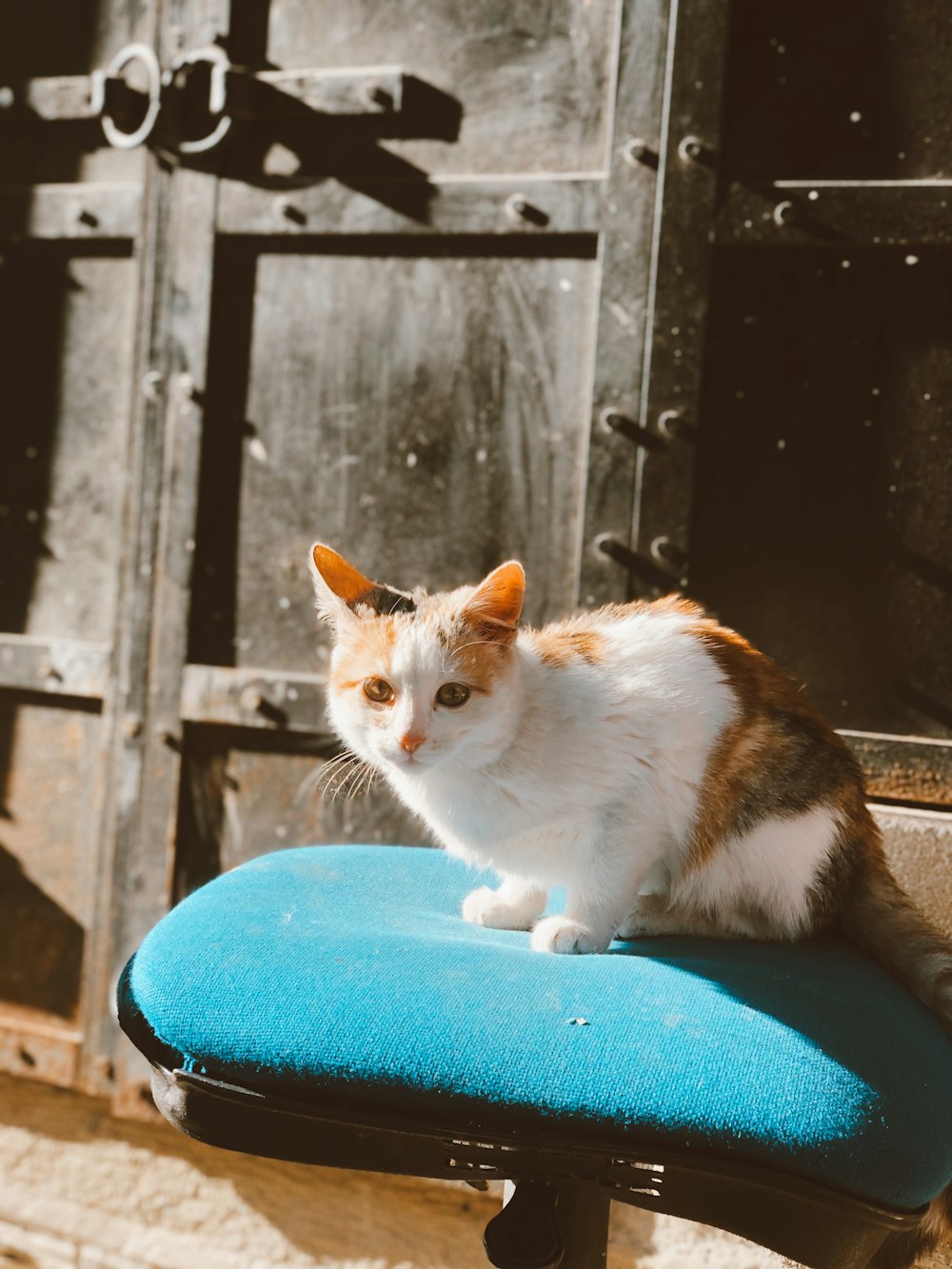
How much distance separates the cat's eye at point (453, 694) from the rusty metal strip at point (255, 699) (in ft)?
2.55

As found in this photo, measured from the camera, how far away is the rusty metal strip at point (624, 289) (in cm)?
A: 163

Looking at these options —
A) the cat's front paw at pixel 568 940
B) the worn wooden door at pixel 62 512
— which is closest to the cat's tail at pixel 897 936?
the cat's front paw at pixel 568 940

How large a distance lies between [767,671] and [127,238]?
143 centimetres

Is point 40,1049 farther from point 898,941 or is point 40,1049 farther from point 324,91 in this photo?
point 324,91

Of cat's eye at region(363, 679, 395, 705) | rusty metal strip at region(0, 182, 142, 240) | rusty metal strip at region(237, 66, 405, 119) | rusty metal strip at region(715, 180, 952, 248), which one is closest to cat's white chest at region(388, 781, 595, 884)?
cat's eye at region(363, 679, 395, 705)

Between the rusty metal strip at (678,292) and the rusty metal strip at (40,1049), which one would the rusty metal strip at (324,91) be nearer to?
the rusty metal strip at (678,292)

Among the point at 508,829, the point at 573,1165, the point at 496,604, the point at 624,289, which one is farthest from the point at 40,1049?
the point at 624,289

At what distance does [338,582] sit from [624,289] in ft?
2.60

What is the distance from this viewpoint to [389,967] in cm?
86

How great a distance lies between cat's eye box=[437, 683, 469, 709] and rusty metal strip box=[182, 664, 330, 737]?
78cm

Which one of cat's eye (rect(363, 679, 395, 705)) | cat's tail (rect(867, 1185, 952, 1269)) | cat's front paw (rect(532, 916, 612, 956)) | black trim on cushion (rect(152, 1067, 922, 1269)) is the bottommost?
cat's tail (rect(867, 1185, 952, 1269))

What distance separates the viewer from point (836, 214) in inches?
61.4

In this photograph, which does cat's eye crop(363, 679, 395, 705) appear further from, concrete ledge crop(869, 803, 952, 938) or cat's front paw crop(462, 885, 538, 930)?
concrete ledge crop(869, 803, 952, 938)

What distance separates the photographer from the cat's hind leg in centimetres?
119
